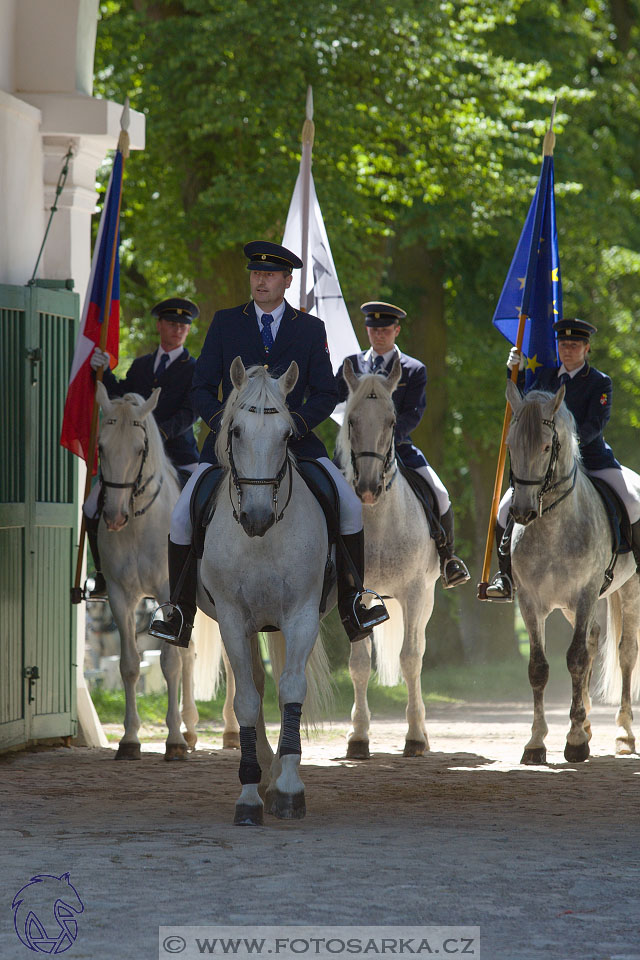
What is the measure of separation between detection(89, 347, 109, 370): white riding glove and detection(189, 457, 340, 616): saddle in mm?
3493

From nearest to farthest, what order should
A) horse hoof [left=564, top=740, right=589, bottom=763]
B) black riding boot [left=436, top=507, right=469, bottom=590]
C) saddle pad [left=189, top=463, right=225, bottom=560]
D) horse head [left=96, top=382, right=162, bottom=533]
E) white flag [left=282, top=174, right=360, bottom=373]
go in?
1. saddle pad [left=189, top=463, right=225, bottom=560]
2. horse head [left=96, top=382, right=162, bottom=533]
3. horse hoof [left=564, top=740, right=589, bottom=763]
4. black riding boot [left=436, top=507, right=469, bottom=590]
5. white flag [left=282, top=174, right=360, bottom=373]

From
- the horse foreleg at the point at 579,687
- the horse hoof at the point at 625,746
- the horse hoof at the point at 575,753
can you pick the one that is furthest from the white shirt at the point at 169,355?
the horse hoof at the point at 625,746

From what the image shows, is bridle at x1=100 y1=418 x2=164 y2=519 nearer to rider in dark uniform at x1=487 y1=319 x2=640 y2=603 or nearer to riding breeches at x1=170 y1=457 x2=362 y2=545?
riding breeches at x1=170 y1=457 x2=362 y2=545

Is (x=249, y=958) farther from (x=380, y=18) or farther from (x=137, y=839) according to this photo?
(x=380, y=18)

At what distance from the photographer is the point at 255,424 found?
733 cm

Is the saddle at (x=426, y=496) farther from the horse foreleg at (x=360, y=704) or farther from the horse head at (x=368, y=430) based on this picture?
the horse head at (x=368, y=430)

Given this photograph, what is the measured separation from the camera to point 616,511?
1171cm

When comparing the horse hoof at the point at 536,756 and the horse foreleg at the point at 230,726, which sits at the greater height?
the horse hoof at the point at 536,756

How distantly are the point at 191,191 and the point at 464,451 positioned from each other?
8.09 meters

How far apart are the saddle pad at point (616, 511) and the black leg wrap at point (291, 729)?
4545 mm

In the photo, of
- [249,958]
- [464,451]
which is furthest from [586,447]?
[464,451]

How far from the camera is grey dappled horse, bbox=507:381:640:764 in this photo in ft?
34.3

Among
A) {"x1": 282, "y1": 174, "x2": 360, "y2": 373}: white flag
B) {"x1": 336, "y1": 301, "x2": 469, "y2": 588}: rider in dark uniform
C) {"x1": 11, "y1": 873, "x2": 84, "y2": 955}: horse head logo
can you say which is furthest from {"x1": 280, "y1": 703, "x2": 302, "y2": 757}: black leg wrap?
{"x1": 282, "y1": 174, "x2": 360, "y2": 373}: white flag

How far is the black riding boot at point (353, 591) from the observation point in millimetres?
8422
